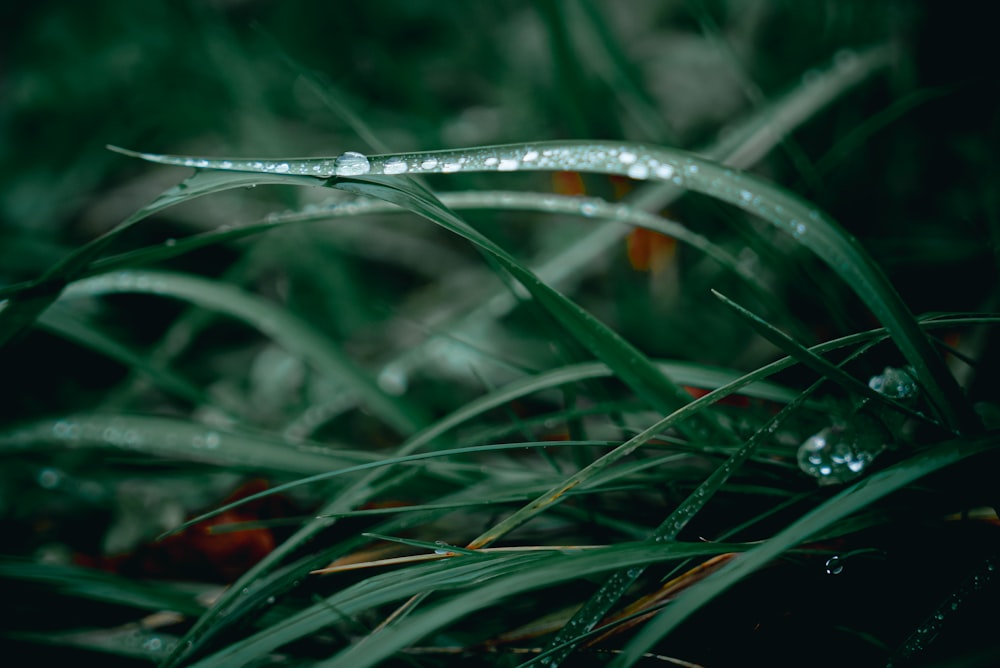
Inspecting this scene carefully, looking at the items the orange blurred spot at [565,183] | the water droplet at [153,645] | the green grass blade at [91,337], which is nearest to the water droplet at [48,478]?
the green grass blade at [91,337]

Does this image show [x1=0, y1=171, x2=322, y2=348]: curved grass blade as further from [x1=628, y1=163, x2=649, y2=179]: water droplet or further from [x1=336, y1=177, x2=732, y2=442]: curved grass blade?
[x1=628, y1=163, x2=649, y2=179]: water droplet

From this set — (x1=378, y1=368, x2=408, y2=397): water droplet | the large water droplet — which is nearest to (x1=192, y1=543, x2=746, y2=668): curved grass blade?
the large water droplet

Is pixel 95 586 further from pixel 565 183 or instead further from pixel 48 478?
pixel 565 183

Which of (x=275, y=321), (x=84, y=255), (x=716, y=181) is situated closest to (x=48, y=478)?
(x=275, y=321)

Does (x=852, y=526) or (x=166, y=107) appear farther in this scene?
(x=166, y=107)

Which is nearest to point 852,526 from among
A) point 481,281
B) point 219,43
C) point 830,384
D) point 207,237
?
point 830,384

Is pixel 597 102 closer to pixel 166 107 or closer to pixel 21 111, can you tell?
pixel 166 107

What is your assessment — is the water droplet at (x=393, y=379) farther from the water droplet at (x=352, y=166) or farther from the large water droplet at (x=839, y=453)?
the large water droplet at (x=839, y=453)
